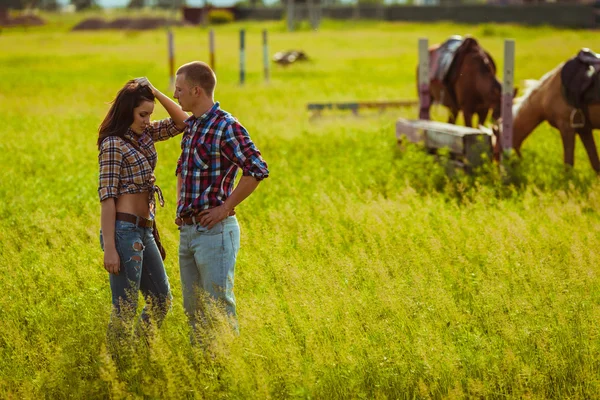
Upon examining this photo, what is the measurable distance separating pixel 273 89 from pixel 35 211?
1495cm

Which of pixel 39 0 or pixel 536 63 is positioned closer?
pixel 536 63

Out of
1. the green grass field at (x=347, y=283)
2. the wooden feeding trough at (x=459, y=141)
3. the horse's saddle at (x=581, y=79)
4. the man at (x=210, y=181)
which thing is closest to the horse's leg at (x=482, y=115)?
the green grass field at (x=347, y=283)

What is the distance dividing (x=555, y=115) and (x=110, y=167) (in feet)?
22.7

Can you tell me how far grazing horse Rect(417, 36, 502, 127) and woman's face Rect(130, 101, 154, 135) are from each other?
886 centimetres

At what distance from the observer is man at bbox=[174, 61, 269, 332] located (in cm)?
459

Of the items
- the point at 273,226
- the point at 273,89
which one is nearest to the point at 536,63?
the point at 273,89

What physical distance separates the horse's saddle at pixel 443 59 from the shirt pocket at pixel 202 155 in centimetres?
904

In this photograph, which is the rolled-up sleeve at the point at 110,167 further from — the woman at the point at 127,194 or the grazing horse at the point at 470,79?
the grazing horse at the point at 470,79

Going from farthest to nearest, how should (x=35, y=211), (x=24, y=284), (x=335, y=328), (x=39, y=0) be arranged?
(x=39, y=0) → (x=35, y=211) → (x=24, y=284) → (x=335, y=328)

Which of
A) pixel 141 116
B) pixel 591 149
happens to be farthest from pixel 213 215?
pixel 591 149

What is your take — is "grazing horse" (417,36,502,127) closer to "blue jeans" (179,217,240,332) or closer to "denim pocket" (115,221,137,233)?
"blue jeans" (179,217,240,332)

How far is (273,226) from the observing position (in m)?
7.80

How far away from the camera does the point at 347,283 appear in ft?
19.9

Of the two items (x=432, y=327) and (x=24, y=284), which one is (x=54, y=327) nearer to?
(x=24, y=284)
